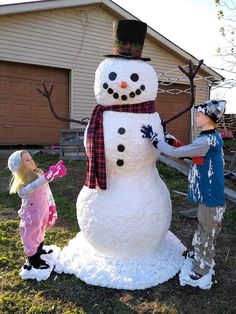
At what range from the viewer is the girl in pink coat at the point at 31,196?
3.40 meters

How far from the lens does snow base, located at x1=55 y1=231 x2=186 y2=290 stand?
3350 mm

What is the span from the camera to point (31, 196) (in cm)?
351

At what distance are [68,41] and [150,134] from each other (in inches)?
365

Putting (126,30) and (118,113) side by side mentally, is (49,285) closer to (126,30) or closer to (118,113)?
(118,113)

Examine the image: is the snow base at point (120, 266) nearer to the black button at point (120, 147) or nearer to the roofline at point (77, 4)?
the black button at point (120, 147)

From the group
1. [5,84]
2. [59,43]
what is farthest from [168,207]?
[59,43]

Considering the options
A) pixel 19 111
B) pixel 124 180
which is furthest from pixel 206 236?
pixel 19 111

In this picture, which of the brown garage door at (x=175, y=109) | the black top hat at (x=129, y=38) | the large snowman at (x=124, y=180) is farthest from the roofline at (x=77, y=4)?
the large snowman at (x=124, y=180)

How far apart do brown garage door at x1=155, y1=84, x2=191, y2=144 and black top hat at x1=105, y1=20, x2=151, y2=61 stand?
1002 cm

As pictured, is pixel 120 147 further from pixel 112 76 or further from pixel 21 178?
pixel 21 178

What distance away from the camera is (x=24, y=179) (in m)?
3.49

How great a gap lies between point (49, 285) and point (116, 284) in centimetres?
62

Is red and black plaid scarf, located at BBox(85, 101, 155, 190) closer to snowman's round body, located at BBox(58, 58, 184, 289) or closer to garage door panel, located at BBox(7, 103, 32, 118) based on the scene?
snowman's round body, located at BBox(58, 58, 184, 289)

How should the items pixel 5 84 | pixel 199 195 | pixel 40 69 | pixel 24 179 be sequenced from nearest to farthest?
pixel 199 195
pixel 24 179
pixel 5 84
pixel 40 69
